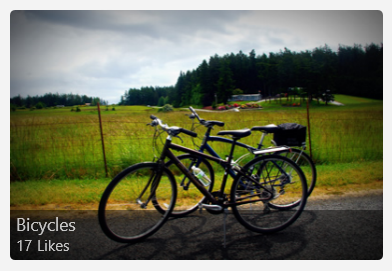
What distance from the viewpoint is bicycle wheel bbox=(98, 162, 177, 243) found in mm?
2520

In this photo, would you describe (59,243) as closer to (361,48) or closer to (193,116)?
(193,116)

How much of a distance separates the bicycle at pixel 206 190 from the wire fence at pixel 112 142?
266cm

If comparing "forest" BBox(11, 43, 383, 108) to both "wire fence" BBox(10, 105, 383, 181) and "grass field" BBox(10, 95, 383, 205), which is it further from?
"wire fence" BBox(10, 105, 383, 181)

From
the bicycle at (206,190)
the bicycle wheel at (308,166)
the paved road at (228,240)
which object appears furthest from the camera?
the bicycle wheel at (308,166)

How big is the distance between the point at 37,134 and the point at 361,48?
783 cm

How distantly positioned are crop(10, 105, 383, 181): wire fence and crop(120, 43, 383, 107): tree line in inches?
25.2

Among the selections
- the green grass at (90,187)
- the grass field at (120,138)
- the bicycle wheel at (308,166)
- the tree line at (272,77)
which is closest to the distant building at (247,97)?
the tree line at (272,77)

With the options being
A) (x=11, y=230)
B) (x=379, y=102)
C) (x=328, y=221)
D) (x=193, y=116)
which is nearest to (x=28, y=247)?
(x=11, y=230)

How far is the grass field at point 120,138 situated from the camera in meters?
5.56

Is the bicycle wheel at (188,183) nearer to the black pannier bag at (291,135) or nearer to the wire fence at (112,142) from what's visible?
the black pannier bag at (291,135)

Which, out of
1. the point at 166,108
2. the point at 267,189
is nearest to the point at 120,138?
the point at 166,108

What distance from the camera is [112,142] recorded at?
6.48 meters

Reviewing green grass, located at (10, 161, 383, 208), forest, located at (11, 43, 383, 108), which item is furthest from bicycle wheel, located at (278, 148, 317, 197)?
forest, located at (11, 43, 383, 108)

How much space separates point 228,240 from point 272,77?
5.30 metres
